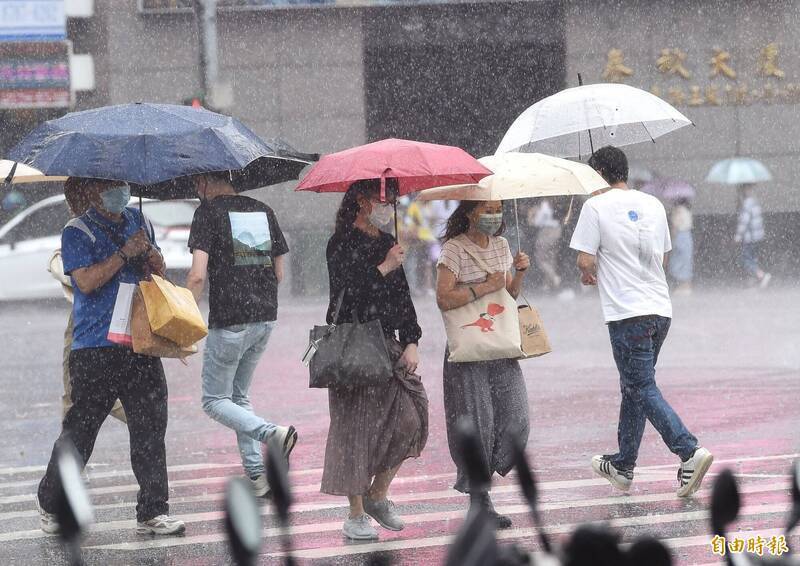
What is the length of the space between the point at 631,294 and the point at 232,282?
2.03 metres

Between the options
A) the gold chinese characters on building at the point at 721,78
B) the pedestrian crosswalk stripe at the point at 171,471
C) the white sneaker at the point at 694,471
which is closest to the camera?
the white sneaker at the point at 694,471

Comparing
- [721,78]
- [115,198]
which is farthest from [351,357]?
[721,78]

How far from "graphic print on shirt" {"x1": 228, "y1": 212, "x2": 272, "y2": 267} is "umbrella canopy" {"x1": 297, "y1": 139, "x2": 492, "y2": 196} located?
68 centimetres

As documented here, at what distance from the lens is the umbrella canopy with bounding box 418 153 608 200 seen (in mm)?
6648

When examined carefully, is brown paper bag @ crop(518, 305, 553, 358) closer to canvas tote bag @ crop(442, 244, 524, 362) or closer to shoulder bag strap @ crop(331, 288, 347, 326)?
canvas tote bag @ crop(442, 244, 524, 362)

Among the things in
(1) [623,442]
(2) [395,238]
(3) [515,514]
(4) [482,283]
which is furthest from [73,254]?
(1) [623,442]

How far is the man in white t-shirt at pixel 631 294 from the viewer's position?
275 inches

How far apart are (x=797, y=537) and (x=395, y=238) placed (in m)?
2.24

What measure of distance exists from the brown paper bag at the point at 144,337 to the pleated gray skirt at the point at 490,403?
134cm

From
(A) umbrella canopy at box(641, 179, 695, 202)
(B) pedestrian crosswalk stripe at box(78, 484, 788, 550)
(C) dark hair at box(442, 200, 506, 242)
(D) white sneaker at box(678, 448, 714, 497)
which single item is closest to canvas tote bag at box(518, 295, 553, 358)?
(C) dark hair at box(442, 200, 506, 242)

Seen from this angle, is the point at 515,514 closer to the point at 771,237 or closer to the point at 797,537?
the point at 797,537

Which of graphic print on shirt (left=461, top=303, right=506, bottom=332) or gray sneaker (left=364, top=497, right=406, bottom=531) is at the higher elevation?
graphic print on shirt (left=461, top=303, right=506, bottom=332)

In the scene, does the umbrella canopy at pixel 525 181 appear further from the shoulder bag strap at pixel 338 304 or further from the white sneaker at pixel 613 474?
the white sneaker at pixel 613 474

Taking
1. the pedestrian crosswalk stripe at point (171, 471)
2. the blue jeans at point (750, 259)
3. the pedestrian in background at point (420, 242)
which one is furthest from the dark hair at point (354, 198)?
the blue jeans at point (750, 259)
